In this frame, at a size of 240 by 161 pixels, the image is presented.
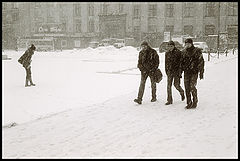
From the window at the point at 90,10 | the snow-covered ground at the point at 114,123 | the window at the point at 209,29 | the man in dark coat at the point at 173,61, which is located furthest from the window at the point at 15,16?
the man in dark coat at the point at 173,61

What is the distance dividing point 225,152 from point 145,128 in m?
1.90

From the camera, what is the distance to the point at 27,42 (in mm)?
48594

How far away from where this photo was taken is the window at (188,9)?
1912 inches

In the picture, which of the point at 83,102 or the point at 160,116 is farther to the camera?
the point at 83,102

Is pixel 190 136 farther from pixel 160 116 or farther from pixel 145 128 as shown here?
pixel 160 116

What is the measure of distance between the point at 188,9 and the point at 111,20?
37.1ft

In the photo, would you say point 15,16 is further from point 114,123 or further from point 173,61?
point 114,123

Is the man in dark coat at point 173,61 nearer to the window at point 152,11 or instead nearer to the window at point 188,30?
the window at point 188,30

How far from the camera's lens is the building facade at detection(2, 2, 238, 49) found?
48000mm

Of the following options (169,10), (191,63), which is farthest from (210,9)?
(191,63)

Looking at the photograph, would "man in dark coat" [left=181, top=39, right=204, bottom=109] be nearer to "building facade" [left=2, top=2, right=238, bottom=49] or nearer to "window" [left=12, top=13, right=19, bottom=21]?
"building facade" [left=2, top=2, right=238, bottom=49]

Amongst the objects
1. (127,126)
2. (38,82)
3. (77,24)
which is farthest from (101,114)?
(77,24)

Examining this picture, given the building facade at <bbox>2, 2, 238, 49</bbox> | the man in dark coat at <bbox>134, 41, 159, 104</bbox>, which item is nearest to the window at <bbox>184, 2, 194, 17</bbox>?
the building facade at <bbox>2, 2, 238, 49</bbox>

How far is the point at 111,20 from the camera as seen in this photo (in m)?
50.8
